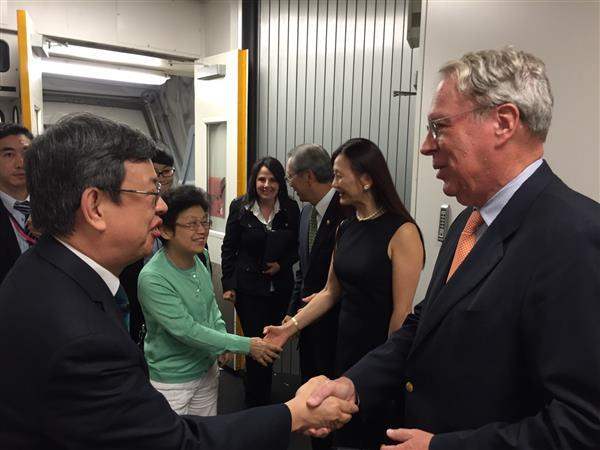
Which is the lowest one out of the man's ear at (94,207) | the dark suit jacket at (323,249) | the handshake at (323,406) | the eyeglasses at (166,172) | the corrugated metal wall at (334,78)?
the handshake at (323,406)

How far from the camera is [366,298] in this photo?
2119mm

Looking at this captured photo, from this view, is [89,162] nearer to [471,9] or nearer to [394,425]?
[394,425]

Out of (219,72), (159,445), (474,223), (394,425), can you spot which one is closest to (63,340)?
(159,445)

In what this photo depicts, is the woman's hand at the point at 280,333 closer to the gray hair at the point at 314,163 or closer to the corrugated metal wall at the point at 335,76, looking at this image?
the gray hair at the point at 314,163

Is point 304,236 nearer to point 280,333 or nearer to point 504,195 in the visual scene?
point 280,333

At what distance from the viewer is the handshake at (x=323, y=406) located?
1.48m

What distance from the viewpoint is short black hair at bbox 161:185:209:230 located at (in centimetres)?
202

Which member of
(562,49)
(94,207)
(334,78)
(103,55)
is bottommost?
(94,207)

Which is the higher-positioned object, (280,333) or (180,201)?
(180,201)

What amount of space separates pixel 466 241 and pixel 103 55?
4.02 metres

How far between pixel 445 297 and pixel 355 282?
39.0 inches

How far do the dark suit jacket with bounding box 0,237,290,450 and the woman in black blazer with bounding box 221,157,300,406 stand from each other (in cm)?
215

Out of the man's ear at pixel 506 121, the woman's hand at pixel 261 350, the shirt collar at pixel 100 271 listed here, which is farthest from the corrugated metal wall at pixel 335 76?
the shirt collar at pixel 100 271

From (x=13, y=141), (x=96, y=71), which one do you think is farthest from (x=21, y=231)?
(x=96, y=71)
